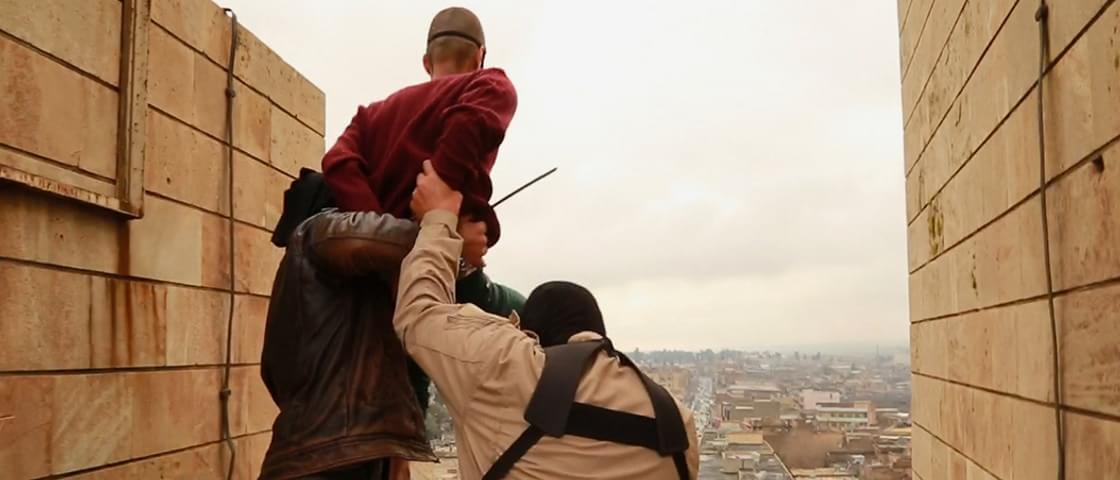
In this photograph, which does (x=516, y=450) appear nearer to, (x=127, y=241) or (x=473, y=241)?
(x=473, y=241)

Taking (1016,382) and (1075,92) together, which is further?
(1016,382)

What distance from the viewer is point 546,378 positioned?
6.79 ft

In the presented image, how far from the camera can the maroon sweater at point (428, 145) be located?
7.52ft

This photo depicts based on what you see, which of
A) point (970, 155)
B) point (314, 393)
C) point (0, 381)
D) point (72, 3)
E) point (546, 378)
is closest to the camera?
point (546, 378)

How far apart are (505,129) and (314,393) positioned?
0.80 metres

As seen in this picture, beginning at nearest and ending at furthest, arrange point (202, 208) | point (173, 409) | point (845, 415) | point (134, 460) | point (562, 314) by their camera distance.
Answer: point (562, 314), point (134, 460), point (173, 409), point (202, 208), point (845, 415)

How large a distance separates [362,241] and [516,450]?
2.02 ft

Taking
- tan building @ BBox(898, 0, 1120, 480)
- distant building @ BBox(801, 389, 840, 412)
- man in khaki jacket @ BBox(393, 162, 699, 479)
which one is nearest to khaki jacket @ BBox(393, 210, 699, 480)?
man in khaki jacket @ BBox(393, 162, 699, 479)

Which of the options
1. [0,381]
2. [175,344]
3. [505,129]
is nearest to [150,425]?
[175,344]

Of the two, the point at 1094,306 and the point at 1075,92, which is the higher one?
the point at 1075,92

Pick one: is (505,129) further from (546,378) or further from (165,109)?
(165,109)

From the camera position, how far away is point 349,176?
2.45 m

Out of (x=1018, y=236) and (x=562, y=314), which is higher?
(x=1018, y=236)

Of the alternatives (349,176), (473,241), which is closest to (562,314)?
(473,241)
